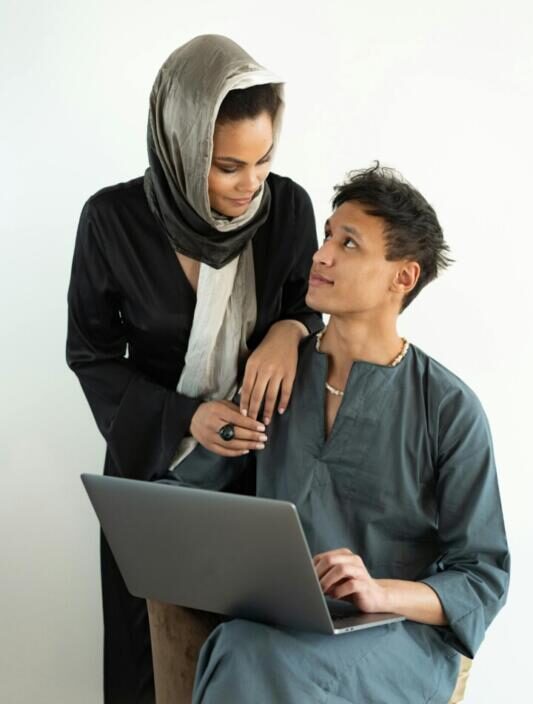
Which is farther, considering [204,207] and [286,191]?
[286,191]

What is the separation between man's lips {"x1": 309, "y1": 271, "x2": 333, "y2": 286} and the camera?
1.92 meters

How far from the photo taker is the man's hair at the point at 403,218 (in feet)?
6.31

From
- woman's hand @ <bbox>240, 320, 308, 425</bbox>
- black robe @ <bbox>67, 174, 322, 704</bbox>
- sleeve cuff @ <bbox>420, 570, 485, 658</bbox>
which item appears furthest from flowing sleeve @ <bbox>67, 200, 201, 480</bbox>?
sleeve cuff @ <bbox>420, 570, 485, 658</bbox>

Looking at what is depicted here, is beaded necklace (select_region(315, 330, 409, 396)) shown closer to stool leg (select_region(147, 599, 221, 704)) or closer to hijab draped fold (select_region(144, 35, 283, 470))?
hijab draped fold (select_region(144, 35, 283, 470))

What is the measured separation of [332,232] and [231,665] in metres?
0.66

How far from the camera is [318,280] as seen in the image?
6.31 ft

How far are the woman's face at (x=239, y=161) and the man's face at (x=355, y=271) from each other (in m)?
0.15

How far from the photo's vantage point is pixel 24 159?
8.43 ft

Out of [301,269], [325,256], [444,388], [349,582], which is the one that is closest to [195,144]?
[325,256]

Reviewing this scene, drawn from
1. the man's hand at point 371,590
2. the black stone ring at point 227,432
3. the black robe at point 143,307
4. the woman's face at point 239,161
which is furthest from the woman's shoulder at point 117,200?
the man's hand at point 371,590

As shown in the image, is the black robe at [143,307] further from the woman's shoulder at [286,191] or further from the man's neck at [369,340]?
the man's neck at [369,340]

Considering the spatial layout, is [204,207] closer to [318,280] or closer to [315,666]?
[318,280]

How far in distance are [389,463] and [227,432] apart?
0.25 meters

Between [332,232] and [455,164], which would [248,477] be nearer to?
[332,232]
